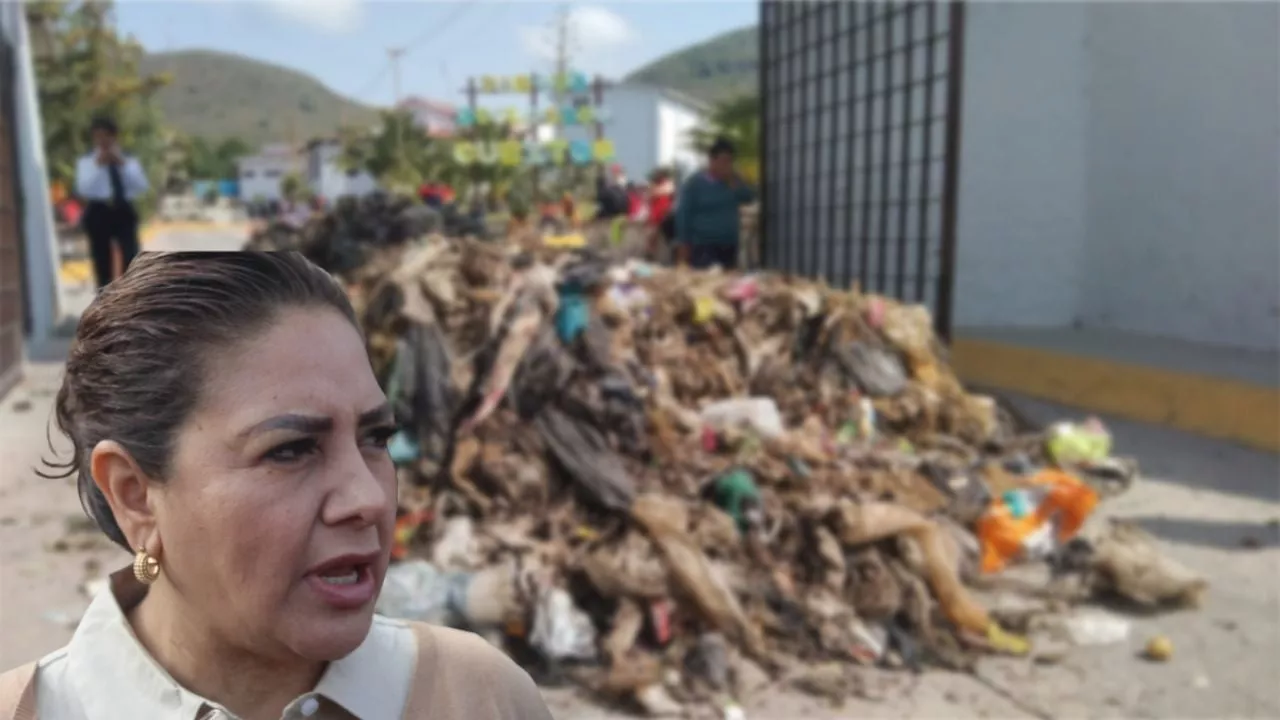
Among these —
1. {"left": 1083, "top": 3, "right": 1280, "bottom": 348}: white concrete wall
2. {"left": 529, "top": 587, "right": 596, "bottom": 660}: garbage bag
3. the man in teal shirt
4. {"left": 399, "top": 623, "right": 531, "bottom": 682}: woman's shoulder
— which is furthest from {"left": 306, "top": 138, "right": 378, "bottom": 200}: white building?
{"left": 399, "top": 623, "right": 531, "bottom": 682}: woman's shoulder

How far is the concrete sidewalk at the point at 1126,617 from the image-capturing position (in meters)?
3.10

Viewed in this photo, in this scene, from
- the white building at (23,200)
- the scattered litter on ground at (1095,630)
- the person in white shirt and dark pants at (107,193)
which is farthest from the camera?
the white building at (23,200)

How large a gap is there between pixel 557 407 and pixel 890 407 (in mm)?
1957

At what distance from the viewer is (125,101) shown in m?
20.8

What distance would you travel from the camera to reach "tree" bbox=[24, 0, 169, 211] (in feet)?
63.5

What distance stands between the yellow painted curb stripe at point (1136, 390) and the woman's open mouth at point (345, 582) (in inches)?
233

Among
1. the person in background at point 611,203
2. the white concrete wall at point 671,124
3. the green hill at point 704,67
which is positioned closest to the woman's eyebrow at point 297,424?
the person in background at point 611,203

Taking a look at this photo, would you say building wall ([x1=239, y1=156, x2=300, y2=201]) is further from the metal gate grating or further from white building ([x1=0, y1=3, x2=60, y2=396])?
the metal gate grating

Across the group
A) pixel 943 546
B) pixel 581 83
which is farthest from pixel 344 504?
pixel 581 83

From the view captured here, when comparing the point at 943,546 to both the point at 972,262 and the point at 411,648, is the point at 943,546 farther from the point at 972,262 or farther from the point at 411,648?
the point at 972,262

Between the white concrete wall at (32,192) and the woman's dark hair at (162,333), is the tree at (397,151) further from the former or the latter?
the woman's dark hair at (162,333)

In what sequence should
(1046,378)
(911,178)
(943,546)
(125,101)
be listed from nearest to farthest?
(943,546) → (1046,378) → (911,178) → (125,101)

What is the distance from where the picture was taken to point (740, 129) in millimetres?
17594

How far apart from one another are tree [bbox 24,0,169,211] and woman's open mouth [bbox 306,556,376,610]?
21.1 meters
